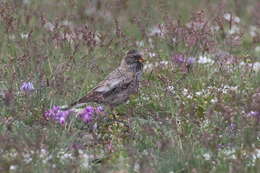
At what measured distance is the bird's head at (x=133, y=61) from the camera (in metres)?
8.35

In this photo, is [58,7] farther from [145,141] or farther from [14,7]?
[145,141]

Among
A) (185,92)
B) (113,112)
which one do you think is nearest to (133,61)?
(185,92)

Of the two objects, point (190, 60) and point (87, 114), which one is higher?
point (190, 60)

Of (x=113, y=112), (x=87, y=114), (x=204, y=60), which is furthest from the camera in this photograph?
(x=204, y=60)

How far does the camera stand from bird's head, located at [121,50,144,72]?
329 inches

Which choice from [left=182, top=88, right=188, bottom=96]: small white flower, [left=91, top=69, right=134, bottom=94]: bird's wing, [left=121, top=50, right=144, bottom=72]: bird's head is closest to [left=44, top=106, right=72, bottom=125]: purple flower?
[left=91, top=69, right=134, bottom=94]: bird's wing

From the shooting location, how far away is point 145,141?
250 inches

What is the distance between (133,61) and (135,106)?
68 centimetres

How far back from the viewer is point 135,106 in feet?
26.0

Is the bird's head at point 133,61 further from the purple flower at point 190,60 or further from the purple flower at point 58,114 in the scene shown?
the purple flower at point 58,114

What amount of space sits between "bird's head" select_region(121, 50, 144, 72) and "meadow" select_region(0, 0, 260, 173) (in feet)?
0.57

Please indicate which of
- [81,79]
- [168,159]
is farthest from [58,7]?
[168,159]

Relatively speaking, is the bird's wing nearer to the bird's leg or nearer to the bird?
the bird

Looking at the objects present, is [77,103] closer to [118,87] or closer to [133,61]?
[118,87]
